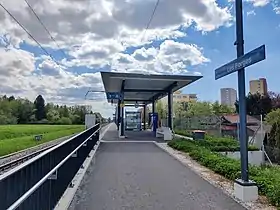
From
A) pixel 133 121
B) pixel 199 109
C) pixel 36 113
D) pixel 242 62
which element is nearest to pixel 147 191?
pixel 242 62

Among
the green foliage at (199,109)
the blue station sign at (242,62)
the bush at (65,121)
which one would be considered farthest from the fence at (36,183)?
the bush at (65,121)

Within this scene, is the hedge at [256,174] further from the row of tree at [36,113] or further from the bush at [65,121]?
the bush at [65,121]

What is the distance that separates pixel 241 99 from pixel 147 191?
270 centimetres

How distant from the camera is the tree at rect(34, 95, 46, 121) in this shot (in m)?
97.8

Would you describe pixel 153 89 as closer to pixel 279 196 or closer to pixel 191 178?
pixel 191 178

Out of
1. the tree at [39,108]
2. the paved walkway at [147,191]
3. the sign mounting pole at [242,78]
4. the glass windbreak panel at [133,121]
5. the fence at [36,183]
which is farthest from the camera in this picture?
the tree at [39,108]

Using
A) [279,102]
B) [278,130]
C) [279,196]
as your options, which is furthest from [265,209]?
[279,102]

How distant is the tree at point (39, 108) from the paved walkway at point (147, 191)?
91528 millimetres

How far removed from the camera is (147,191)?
6965mm

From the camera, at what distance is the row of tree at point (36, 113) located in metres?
80.6

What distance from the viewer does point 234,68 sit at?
6613mm

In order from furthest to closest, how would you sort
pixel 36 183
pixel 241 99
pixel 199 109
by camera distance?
pixel 199 109 → pixel 241 99 → pixel 36 183

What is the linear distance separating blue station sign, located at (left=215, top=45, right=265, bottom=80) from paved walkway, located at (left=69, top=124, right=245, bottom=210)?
8.33 feet

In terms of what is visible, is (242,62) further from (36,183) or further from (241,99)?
(36,183)
